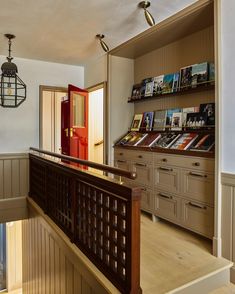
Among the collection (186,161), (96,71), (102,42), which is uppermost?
(102,42)

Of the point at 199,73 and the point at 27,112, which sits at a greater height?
the point at 199,73

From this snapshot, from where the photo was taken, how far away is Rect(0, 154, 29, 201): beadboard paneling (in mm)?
4117

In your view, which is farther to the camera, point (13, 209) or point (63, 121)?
point (63, 121)

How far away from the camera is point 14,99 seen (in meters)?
4.21

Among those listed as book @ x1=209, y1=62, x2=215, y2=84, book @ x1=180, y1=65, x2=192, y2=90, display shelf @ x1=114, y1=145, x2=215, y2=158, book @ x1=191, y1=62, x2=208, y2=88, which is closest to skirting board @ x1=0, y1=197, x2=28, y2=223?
display shelf @ x1=114, y1=145, x2=215, y2=158

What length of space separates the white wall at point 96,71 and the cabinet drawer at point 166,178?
6.73 ft

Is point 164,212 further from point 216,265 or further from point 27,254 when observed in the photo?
point 27,254

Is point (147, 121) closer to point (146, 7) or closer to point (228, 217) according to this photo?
point (146, 7)

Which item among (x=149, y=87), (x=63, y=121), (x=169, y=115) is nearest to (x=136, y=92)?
(x=149, y=87)

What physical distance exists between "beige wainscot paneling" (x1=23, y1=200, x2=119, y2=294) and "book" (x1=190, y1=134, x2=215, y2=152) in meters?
1.47

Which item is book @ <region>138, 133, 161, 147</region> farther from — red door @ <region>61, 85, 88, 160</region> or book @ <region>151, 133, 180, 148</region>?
red door @ <region>61, 85, 88, 160</region>

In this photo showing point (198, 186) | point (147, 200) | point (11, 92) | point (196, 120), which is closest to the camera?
point (198, 186)

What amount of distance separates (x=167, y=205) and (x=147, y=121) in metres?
1.23

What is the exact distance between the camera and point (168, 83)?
3.23 m
